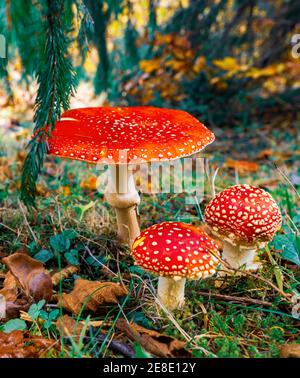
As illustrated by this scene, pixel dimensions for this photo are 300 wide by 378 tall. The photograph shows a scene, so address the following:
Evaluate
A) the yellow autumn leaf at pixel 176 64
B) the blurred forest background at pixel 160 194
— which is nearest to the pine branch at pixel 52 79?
the blurred forest background at pixel 160 194

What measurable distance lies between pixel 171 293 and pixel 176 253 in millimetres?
375

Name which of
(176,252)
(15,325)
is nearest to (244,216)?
(176,252)

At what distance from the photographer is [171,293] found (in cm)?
229

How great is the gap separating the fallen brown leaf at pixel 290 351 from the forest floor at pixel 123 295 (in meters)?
0.02

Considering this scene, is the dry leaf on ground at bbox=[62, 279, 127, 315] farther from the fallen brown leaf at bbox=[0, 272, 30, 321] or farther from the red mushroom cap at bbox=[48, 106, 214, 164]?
the red mushroom cap at bbox=[48, 106, 214, 164]

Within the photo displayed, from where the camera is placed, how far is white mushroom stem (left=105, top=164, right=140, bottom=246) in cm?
277

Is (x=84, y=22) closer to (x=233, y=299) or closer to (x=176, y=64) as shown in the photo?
(x=233, y=299)

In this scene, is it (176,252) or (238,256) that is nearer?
(176,252)

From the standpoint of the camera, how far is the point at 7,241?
111 inches

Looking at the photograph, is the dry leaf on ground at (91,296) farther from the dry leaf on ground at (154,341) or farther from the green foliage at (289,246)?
the green foliage at (289,246)

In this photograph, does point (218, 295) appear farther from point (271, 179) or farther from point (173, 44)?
point (173, 44)

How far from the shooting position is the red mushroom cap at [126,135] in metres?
2.28

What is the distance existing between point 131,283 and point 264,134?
14.4ft
